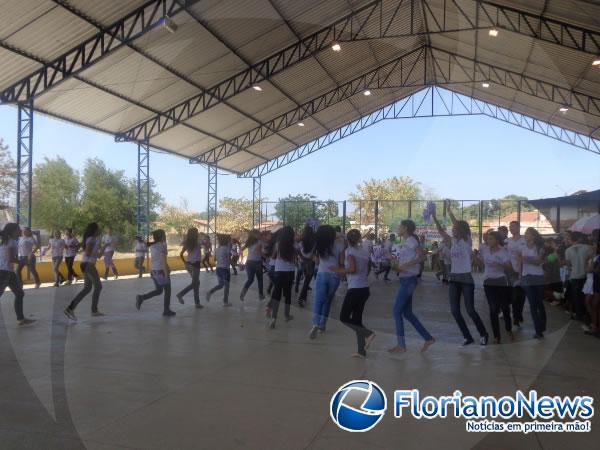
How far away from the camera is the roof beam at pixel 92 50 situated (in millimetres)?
14398

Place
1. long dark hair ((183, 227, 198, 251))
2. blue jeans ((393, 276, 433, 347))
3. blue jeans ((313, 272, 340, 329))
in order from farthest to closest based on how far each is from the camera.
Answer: long dark hair ((183, 227, 198, 251)) → blue jeans ((313, 272, 340, 329)) → blue jeans ((393, 276, 433, 347))

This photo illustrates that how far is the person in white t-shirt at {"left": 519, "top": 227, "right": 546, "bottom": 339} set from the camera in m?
7.65

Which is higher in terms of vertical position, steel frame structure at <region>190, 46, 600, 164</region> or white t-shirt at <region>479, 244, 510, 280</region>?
steel frame structure at <region>190, 46, 600, 164</region>

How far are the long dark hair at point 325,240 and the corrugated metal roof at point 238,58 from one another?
9.85 metres

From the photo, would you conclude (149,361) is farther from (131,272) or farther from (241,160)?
(241,160)

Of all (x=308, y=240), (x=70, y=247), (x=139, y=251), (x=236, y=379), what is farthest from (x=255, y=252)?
(x=139, y=251)

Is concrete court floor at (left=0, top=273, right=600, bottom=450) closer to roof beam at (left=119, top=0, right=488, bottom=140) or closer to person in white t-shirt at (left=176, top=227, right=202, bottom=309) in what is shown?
person in white t-shirt at (left=176, top=227, right=202, bottom=309)

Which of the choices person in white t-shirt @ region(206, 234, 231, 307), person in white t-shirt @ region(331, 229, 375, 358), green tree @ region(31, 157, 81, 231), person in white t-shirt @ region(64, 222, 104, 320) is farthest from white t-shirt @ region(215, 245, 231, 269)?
green tree @ region(31, 157, 81, 231)

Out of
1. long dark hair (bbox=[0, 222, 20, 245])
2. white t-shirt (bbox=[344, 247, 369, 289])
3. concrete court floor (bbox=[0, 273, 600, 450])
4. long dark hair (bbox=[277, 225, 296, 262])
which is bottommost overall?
concrete court floor (bbox=[0, 273, 600, 450])

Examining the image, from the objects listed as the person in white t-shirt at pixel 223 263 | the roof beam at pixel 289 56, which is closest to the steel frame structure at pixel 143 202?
the roof beam at pixel 289 56

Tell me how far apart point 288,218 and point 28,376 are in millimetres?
19890

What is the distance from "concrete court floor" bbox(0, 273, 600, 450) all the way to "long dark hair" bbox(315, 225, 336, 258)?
1.24 metres

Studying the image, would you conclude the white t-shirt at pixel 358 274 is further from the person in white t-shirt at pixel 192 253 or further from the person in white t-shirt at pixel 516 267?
the person in white t-shirt at pixel 192 253

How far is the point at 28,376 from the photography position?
18.1ft
